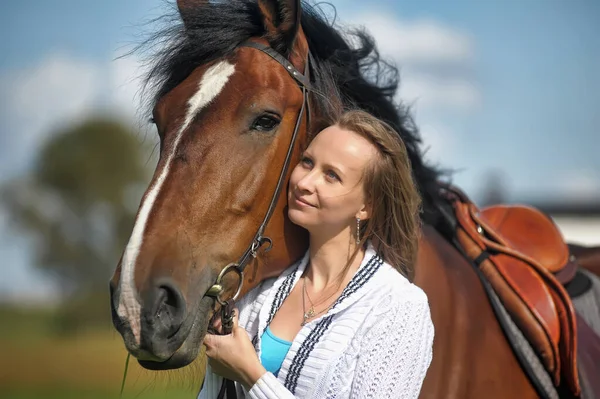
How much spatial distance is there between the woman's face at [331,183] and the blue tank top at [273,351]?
0.34m

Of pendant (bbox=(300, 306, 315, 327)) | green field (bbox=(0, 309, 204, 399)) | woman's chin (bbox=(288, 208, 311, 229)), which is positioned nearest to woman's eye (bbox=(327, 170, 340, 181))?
woman's chin (bbox=(288, 208, 311, 229))

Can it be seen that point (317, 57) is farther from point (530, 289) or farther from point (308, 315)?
point (530, 289)

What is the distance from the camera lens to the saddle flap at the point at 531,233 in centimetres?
278

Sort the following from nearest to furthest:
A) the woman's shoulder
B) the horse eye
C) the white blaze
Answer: the white blaze → the woman's shoulder → the horse eye

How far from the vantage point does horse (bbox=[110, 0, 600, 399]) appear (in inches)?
63.8

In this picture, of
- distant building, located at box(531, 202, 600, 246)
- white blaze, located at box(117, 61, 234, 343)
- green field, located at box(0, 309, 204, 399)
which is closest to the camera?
white blaze, located at box(117, 61, 234, 343)

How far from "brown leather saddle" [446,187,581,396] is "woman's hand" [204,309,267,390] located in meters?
1.11

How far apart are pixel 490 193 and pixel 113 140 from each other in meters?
11.6

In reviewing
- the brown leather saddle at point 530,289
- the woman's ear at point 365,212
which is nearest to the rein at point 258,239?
the woman's ear at point 365,212

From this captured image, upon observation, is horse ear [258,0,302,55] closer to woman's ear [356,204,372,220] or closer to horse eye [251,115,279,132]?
horse eye [251,115,279,132]

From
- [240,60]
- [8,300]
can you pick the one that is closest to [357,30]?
[240,60]

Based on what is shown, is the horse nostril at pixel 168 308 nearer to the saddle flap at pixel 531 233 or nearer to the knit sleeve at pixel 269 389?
the knit sleeve at pixel 269 389

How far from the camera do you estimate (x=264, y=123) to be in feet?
6.20

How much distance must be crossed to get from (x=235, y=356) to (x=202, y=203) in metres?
0.43
